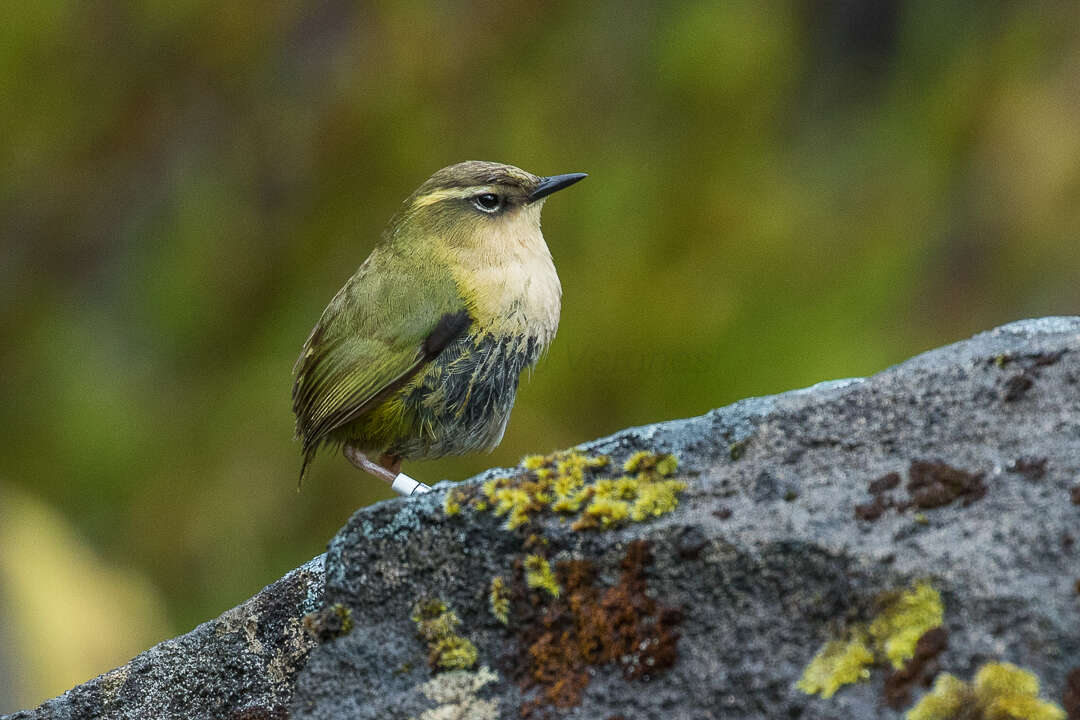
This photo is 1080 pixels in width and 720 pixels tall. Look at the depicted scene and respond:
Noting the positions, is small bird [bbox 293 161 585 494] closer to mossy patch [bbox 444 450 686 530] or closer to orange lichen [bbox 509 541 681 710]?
mossy patch [bbox 444 450 686 530]

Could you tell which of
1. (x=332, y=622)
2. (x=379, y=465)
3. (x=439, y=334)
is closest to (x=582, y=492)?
(x=332, y=622)

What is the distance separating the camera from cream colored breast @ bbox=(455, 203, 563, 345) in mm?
3807

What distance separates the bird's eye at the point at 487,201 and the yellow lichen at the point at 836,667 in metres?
2.66

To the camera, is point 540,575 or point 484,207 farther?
point 484,207

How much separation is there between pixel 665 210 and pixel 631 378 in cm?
77

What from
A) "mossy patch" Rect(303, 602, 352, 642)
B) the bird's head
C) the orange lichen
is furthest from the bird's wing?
the orange lichen

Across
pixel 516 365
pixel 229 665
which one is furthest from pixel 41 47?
pixel 229 665

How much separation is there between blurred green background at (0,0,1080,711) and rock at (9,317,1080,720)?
9.06 feet

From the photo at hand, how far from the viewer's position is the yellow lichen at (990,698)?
1.55 m

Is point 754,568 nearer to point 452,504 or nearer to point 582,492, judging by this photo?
point 582,492

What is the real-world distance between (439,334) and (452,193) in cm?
69

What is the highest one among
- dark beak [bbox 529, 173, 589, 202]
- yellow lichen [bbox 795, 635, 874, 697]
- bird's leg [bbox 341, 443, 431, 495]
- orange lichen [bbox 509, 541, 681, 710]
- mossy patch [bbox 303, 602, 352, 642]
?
dark beak [bbox 529, 173, 589, 202]

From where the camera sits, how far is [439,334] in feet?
12.3

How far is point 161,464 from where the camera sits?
5422mm
